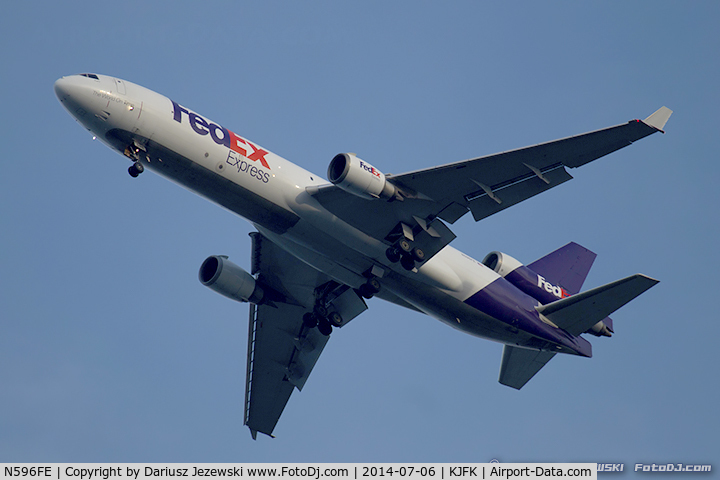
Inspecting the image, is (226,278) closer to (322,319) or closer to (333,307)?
(322,319)

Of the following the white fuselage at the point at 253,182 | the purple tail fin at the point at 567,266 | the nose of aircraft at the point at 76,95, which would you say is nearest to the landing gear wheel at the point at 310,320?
the white fuselage at the point at 253,182

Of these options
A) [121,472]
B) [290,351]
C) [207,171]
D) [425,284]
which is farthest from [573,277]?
[121,472]

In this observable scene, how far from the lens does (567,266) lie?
36.9 m

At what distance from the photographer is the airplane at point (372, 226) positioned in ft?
89.0

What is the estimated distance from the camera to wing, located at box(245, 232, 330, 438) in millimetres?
36219

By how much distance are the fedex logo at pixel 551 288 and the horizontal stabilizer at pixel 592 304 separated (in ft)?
4.52

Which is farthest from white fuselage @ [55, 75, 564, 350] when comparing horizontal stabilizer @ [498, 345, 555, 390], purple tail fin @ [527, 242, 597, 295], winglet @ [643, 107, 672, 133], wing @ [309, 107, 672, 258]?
winglet @ [643, 107, 672, 133]

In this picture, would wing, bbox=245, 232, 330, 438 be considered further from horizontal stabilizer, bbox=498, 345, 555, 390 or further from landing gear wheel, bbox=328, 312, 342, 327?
horizontal stabilizer, bbox=498, 345, 555, 390

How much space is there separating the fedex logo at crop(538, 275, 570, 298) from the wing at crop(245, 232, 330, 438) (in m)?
10.7

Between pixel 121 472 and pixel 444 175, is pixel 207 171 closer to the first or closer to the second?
pixel 444 175

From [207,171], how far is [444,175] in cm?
894

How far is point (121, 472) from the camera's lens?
2450 centimetres

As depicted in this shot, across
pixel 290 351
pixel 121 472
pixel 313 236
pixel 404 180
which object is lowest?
pixel 121 472

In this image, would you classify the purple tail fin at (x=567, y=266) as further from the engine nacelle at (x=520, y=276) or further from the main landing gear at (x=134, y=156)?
the main landing gear at (x=134, y=156)
